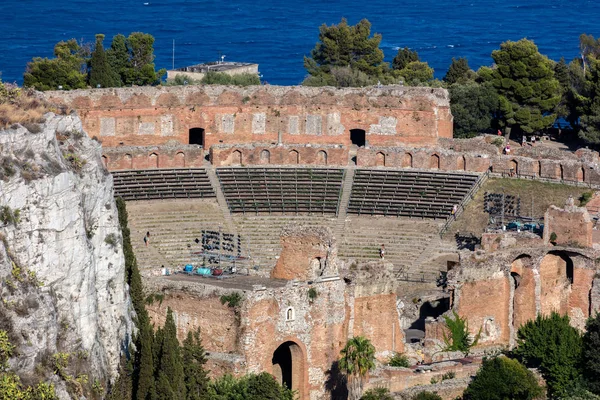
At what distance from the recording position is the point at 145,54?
115812 mm

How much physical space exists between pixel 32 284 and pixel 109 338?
5645mm

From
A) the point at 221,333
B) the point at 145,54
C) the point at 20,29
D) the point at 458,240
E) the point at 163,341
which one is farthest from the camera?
the point at 20,29

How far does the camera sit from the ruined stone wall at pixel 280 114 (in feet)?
326

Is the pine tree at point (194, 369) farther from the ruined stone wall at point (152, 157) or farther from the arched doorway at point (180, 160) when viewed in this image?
the arched doorway at point (180, 160)

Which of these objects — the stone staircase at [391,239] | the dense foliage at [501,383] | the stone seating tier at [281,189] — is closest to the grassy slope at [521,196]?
the stone staircase at [391,239]

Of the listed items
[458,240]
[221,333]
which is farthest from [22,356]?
[458,240]

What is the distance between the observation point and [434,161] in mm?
95500

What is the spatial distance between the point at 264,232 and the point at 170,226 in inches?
201

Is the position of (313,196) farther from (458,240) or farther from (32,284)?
(32,284)

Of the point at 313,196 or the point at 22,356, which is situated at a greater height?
the point at 313,196

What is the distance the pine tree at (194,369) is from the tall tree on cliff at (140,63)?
49307mm

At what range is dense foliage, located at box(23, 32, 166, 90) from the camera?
10631 cm

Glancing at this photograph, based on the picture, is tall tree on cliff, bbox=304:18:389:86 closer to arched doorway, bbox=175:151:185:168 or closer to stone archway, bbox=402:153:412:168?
stone archway, bbox=402:153:412:168

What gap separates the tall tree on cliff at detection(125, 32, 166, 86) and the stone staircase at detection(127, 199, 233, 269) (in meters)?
23.1
